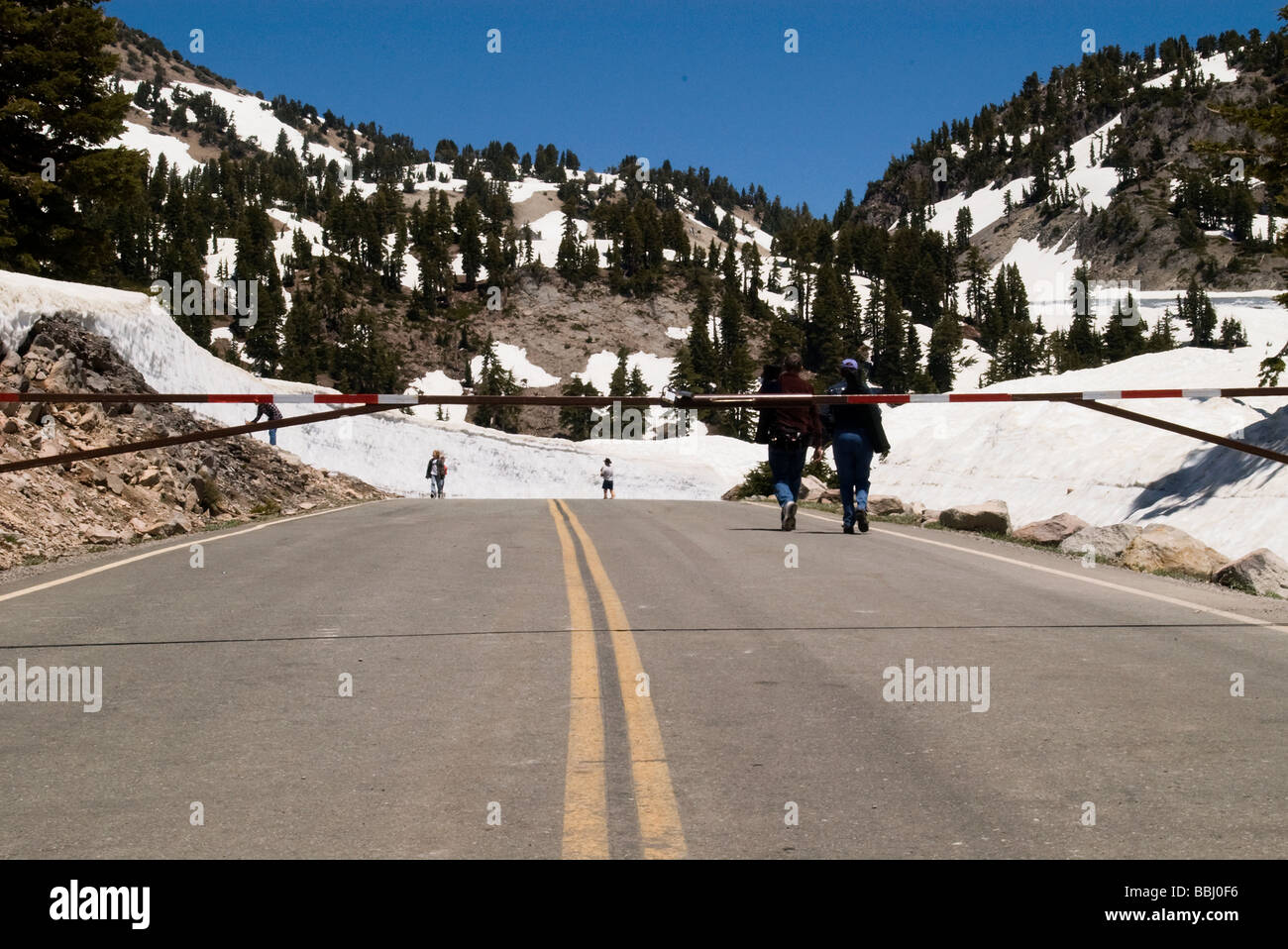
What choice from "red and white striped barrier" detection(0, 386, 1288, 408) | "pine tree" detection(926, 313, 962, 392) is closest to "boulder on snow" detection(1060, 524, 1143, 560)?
"red and white striped barrier" detection(0, 386, 1288, 408)

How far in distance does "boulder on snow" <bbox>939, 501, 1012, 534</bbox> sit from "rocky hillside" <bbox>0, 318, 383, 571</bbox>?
40.6 feet

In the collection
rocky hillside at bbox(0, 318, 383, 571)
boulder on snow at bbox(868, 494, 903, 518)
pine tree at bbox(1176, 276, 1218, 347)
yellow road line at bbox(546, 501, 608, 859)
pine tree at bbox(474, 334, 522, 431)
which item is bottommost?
boulder on snow at bbox(868, 494, 903, 518)

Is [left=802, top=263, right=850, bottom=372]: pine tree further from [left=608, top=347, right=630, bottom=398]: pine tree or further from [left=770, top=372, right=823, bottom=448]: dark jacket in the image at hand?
[left=770, top=372, right=823, bottom=448]: dark jacket

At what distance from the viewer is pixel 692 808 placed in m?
4.19

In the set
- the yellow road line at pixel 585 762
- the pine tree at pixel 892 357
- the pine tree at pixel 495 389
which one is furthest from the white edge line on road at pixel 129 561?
the pine tree at pixel 892 357

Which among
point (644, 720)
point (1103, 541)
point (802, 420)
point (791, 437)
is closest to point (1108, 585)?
point (1103, 541)

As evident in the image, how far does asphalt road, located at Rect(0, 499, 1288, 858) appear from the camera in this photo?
3990mm

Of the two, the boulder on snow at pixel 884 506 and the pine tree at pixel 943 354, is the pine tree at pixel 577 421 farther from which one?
the boulder on snow at pixel 884 506

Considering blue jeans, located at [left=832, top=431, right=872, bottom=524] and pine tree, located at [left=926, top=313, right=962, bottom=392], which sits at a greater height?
pine tree, located at [left=926, top=313, right=962, bottom=392]

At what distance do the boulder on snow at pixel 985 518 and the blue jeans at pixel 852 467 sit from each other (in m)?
2.94

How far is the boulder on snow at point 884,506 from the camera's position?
77.0 feet
